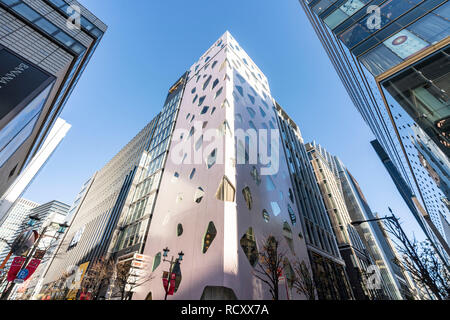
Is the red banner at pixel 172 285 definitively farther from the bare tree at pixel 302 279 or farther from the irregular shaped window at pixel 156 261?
the bare tree at pixel 302 279

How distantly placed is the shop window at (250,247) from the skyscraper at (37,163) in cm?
4457

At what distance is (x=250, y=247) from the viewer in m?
14.8

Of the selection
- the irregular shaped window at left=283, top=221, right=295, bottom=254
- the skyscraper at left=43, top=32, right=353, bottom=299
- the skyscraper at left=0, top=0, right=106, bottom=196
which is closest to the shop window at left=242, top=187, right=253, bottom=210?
the skyscraper at left=43, top=32, right=353, bottom=299

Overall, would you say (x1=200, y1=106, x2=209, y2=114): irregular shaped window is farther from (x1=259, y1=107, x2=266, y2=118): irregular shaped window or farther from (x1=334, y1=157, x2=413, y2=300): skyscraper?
(x1=334, y1=157, x2=413, y2=300): skyscraper

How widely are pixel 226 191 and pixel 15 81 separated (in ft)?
44.5

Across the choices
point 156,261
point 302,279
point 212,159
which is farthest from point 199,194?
point 302,279

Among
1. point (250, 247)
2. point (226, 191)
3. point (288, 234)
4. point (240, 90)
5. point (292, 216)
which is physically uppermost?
point (240, 90)

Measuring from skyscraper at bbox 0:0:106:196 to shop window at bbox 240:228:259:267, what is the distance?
47.6ft

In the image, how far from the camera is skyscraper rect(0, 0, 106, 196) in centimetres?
877

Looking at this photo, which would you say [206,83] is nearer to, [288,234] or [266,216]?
[266,216]

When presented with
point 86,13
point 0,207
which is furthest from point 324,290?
point 0,207

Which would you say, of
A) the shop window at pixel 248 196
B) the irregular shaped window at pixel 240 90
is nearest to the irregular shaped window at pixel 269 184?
the shop window at pixel 248 196
